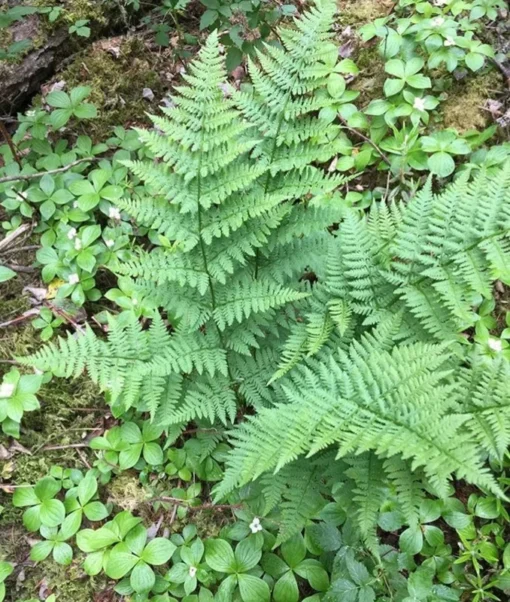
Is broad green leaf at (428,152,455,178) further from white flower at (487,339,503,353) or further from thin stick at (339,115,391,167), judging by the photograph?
white flower at (487,339,503,353)

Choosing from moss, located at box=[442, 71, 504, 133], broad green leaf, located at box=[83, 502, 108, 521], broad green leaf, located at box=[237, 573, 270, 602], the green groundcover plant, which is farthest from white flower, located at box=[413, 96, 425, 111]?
broad green leaf, located at box=[83, 502, 108, 521]

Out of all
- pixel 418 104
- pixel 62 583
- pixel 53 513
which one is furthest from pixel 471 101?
pixel 62 583

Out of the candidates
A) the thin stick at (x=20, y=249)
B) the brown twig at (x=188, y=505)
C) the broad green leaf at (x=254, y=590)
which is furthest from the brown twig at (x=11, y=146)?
the broad green leaf at (x=254, y=590)

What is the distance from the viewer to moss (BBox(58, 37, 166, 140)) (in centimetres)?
411

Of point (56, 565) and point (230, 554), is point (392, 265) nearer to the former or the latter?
point (230, 554)

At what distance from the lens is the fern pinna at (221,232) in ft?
8.14

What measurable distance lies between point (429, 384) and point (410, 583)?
3.51 ft

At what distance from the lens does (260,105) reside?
106 inches

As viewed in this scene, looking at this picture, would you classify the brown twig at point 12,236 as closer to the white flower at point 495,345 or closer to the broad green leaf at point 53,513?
the broad green leaf at point 53,513

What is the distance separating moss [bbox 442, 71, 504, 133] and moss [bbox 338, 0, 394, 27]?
981mm

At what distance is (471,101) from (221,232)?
2.24 m

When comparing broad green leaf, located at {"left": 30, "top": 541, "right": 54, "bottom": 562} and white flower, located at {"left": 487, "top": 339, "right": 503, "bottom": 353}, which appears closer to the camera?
broad green leaf, located at {"left": 30, "top": 541, "right": 54, "bottom": 562}

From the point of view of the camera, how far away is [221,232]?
2.69 metres

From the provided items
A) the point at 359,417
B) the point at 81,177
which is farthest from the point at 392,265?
the point at 81,177
